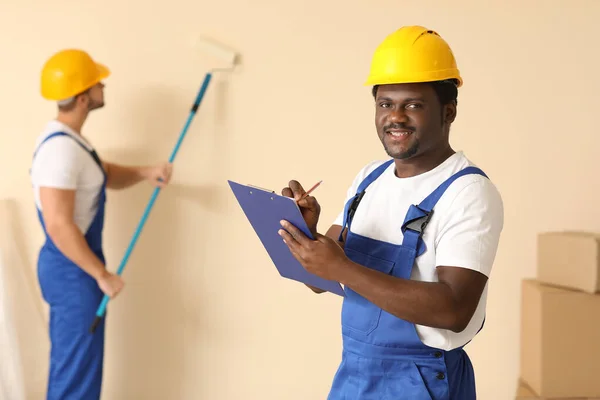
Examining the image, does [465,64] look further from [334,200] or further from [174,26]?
[174,26]

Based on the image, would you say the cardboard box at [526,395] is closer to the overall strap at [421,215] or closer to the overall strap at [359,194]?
the overall strap at [359,194]

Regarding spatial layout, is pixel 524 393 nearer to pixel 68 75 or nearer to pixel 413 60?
pixel 413 60

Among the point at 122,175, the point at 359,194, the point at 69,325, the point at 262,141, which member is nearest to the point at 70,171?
the point at 122,175

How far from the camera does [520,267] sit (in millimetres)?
2725

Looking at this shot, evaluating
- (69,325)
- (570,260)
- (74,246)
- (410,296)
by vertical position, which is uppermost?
(410,296)

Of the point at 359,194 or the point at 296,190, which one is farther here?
the point at 359,194

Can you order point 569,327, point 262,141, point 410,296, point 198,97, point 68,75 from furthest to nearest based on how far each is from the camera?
point 262,141 → point 198,97 → point 68,75 → point 569,327 → point 410,296

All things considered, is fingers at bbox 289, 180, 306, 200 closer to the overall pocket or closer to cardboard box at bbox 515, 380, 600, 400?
the overall pocket

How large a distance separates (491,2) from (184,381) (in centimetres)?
195

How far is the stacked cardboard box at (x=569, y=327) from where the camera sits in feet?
7.65

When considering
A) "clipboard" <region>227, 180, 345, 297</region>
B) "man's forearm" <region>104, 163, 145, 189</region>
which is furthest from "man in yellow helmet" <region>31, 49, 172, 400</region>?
"clipboard" <region>227, 180, 345, 297</region>

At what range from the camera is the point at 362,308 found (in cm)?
135

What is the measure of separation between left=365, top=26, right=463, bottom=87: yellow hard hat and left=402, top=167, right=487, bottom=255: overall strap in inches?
7.5

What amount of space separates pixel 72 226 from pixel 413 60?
150 centimetres
